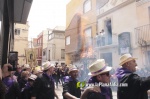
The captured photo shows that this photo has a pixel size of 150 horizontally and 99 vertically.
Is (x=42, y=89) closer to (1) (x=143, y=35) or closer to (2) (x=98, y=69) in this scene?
(2) (x=98, y=69)

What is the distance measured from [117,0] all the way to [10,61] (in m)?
10.0

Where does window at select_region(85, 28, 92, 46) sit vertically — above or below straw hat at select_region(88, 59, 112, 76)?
above

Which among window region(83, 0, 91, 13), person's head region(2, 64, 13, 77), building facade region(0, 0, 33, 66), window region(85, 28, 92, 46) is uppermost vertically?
window region(83, 0, 91, 13)

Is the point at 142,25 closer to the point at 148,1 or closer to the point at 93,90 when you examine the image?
the point at 148,1

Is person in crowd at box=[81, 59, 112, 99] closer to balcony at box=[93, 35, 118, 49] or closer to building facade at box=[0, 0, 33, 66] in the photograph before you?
building facade at box=[0, 0, 33, 66]

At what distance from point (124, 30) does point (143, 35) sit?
2.09 metres

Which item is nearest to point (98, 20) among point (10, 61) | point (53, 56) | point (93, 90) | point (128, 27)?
point (128, 27)

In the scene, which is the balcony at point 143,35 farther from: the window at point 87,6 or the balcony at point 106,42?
the window at point 87,6

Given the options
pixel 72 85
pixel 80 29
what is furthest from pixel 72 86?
pixel 80 29

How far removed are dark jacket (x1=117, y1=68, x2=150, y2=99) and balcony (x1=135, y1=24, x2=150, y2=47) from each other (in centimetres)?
805

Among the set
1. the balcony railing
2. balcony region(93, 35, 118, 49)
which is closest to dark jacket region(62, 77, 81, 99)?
balcony region(93, 35, 118, 49)

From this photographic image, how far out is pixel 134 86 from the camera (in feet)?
6.81

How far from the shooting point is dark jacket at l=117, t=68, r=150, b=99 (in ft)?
6.62

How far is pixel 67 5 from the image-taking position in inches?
998
